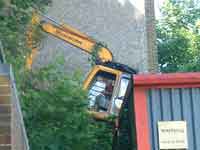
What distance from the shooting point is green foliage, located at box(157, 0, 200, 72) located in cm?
2906

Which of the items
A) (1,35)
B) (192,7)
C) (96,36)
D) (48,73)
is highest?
(192,7)

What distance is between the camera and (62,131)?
10375 millimetres

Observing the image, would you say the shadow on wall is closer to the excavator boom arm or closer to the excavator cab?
the excavator boom arm

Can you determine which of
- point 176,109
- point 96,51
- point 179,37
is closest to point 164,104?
point 176,109

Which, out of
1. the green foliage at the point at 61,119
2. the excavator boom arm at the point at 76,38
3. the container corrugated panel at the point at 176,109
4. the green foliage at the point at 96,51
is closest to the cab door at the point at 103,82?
the excavator boom arm at the point at 76,38

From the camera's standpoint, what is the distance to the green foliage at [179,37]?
29.1 metres

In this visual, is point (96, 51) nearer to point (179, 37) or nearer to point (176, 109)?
point (176, 109)

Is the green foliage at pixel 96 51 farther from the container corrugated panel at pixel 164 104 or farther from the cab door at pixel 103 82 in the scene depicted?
the container corrugated panel at pixel 164 104

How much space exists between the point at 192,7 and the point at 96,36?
646 inches

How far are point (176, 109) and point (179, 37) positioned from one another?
23734 mm

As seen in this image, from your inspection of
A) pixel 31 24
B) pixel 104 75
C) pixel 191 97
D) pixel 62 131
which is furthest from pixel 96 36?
pixel 191 97

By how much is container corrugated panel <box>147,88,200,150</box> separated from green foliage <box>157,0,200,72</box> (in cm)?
1749

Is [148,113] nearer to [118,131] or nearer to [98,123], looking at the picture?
[118,131]

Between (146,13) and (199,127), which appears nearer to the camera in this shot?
(199,127)
